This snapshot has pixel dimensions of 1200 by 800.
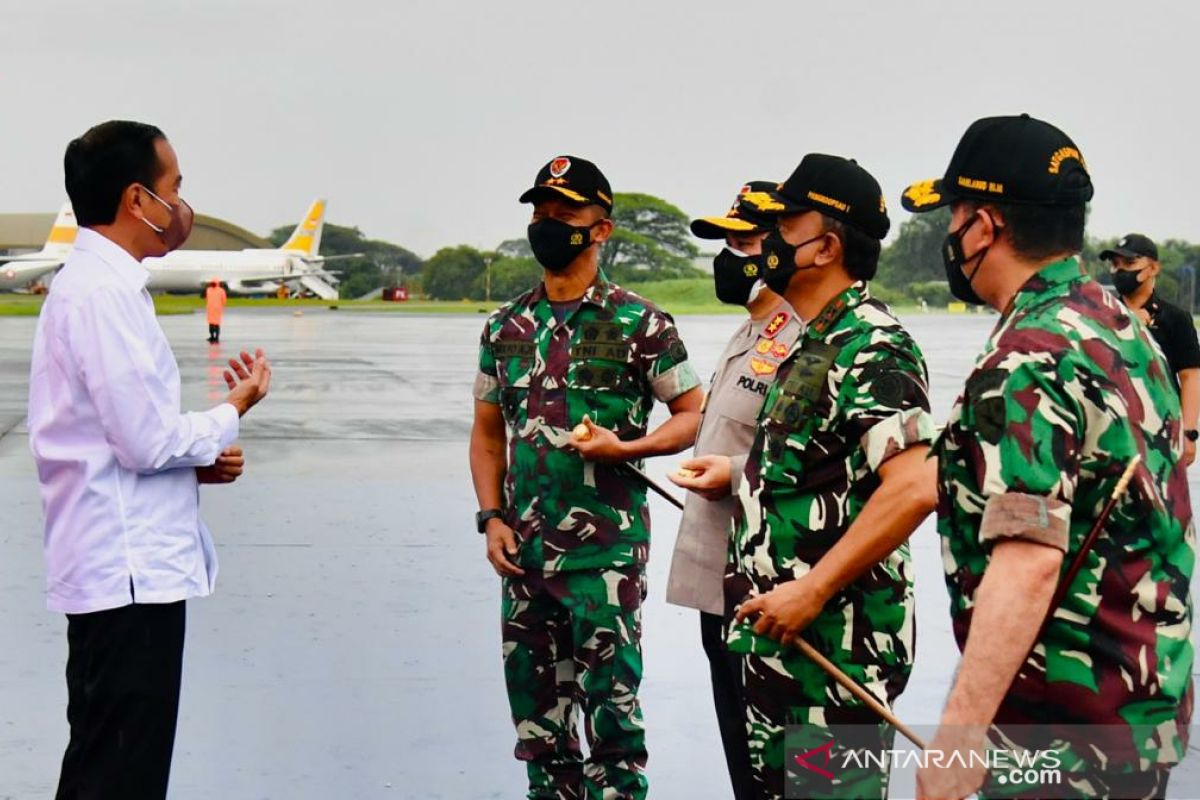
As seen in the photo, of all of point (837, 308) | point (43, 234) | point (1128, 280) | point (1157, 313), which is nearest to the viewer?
point (837, 308)

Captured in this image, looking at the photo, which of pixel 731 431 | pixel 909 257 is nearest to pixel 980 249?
pixel 731 431

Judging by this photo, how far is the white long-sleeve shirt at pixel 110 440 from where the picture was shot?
330cm

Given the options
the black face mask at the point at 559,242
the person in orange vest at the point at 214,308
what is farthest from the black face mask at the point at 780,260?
the person in orange vest at the point at 214,308

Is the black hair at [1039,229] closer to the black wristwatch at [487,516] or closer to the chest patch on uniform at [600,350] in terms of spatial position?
the chest patch on uniform at [600,350]

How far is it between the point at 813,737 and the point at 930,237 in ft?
215

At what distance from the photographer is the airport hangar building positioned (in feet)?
414

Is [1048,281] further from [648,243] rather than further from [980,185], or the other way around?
[648,243]

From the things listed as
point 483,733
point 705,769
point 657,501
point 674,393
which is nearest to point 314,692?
point 483,733

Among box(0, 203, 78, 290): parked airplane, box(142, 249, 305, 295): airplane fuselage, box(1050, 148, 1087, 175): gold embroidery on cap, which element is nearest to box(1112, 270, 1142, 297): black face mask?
box(1050, 148, 1087, 175): gold embroidery on cap

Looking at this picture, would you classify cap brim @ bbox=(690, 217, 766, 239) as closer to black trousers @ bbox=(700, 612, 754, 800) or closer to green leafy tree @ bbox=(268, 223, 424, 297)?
black trousers @ bbox=(700, 612, 754, 800)

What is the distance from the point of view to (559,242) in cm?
418

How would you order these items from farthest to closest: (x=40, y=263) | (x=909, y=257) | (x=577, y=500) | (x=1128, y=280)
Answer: (x=40, y=263) → (x=909, y=257) → (x=1128, y=280) → (x=577, y=500)

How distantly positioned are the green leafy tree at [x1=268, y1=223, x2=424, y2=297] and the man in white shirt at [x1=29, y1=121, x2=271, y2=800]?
361 ft

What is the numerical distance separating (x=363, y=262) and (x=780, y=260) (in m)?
120
